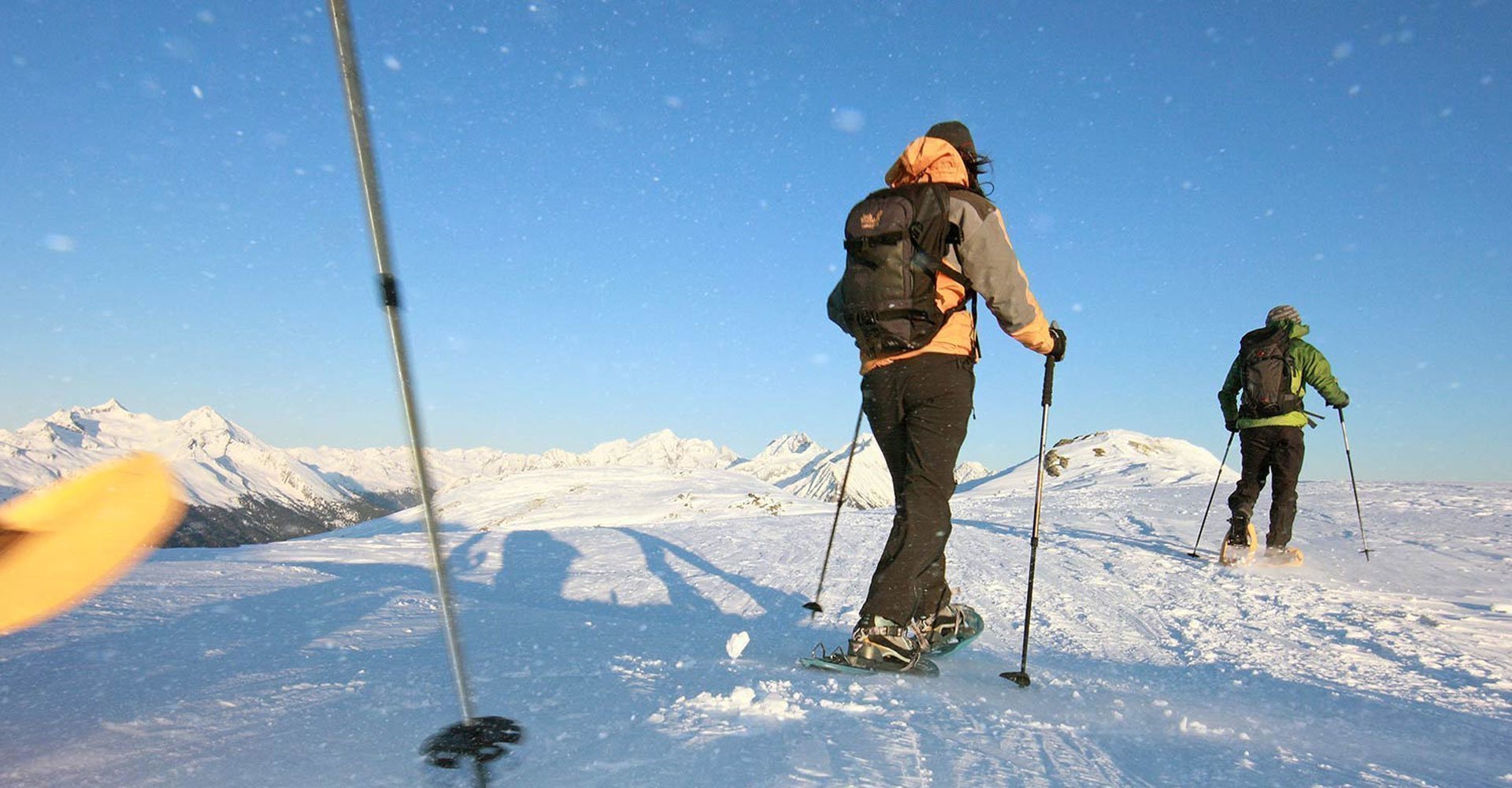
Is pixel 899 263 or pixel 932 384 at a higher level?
pixel 899 263

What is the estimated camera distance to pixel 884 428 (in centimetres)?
358

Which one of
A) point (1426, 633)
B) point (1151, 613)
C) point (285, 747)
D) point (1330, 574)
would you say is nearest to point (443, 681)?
point (285, 747)

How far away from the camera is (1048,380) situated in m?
3.75

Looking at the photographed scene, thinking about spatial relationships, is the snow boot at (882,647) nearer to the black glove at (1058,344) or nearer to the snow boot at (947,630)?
the snow boot at (947,630)

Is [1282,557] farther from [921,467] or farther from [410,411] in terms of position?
[410,411]

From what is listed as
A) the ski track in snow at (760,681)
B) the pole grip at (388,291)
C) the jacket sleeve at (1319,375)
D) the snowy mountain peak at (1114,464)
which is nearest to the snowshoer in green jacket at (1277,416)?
the jacket sleeve at (1319,375)

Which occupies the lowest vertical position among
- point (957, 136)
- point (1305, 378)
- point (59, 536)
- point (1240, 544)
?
point (1240, 544)

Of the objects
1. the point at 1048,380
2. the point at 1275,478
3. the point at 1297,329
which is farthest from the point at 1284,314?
the point at 1048,380

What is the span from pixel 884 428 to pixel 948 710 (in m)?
1.38

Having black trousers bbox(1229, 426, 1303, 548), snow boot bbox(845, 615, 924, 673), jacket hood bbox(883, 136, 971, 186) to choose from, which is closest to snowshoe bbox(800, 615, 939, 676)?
snow boot bbox(845, 615, 924, 673)

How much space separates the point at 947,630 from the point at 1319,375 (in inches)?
243

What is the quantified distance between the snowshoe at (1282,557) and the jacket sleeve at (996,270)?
5909mm

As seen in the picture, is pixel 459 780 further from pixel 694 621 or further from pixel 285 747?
pixel 694 621

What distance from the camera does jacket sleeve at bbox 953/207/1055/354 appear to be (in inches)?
128
